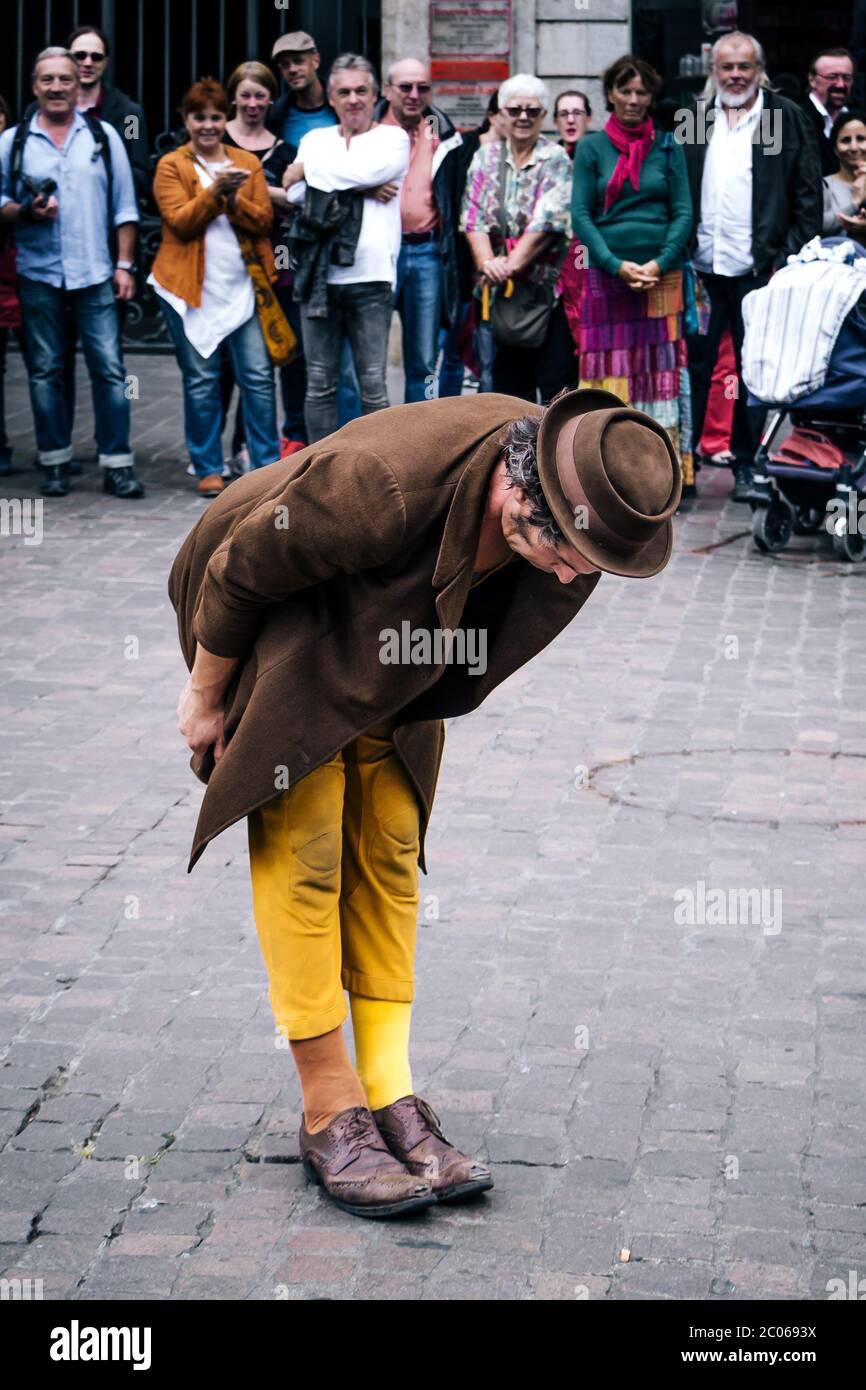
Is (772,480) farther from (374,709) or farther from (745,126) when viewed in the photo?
(374,709)

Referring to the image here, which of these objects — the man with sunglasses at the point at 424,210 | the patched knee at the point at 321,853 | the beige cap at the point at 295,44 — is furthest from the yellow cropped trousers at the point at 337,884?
the beige cap at the point at 295,44

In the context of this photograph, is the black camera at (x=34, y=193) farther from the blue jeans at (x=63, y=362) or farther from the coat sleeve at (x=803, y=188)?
the coat sleeve at (x=803, y=188)

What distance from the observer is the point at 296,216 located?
10461 millimetres

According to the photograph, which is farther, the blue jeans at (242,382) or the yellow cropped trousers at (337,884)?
the blue jeans at (242,382)

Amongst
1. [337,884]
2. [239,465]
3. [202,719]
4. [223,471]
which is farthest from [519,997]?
[239,465]

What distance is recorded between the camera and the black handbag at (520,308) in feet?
34.4

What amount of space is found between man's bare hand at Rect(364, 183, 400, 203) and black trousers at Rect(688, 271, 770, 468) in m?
1.76

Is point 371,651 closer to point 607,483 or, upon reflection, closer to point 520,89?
point 607,483

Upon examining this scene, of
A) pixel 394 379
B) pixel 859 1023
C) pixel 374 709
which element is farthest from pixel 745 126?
pixel 374 709

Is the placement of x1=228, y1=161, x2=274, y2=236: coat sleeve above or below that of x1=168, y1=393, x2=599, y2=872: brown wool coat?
above

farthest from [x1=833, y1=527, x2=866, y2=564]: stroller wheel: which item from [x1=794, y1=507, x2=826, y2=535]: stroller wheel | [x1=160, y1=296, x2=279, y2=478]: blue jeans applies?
[x1=160, y1=296, x2=279, y2=478]: blue jeans

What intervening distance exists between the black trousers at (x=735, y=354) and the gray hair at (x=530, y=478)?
7455 mm

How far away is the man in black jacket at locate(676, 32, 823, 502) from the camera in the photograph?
10.6 metres

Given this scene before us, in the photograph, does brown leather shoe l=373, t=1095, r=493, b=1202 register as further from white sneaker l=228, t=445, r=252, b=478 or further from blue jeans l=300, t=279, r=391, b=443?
white sneaker l=228, t=445, r=252, b=478
